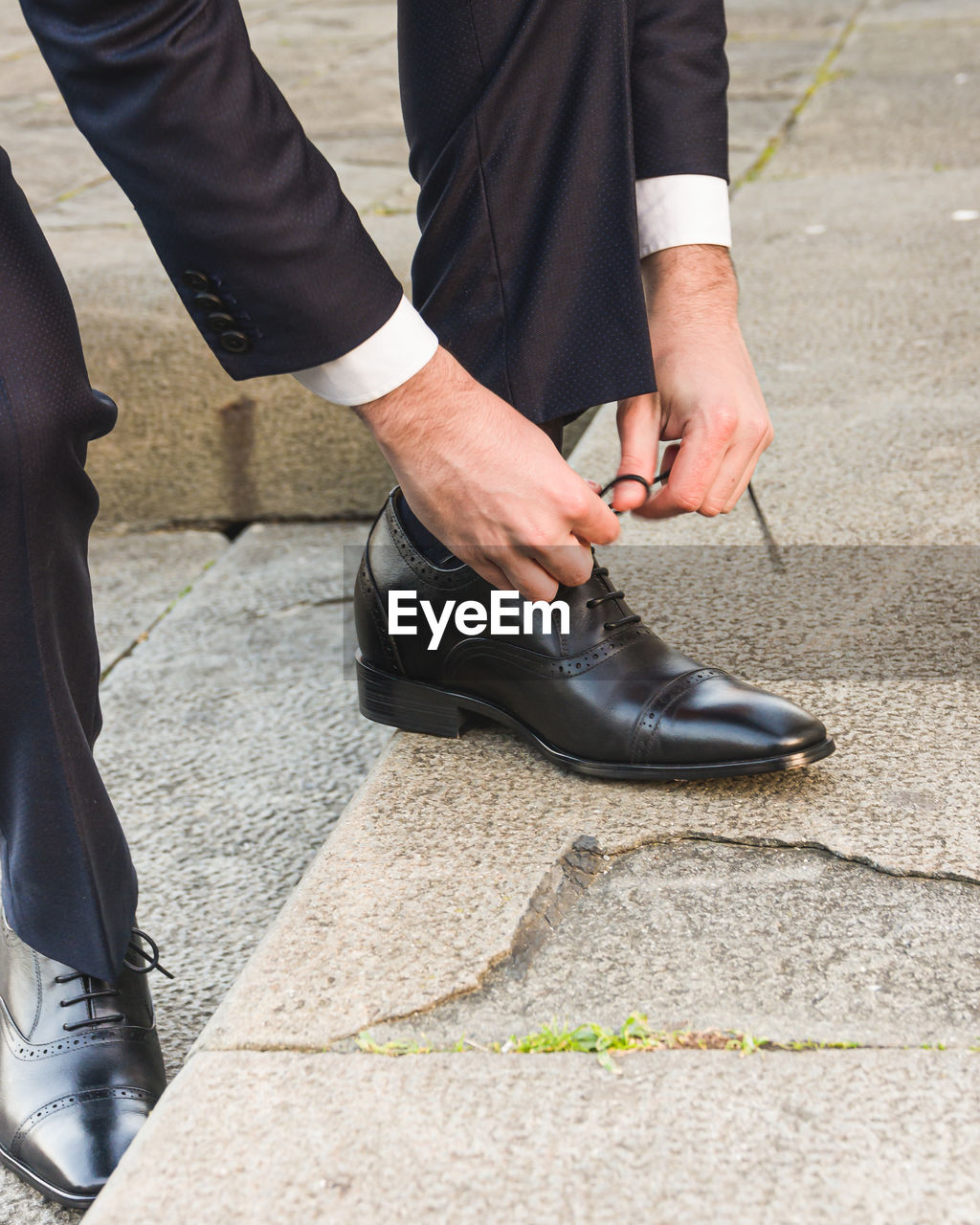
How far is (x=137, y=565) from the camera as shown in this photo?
8.31 feet

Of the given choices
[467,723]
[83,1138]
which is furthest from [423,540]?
[83,1138]

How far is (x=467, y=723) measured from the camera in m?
1.36

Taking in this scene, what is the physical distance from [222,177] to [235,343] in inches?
4.8

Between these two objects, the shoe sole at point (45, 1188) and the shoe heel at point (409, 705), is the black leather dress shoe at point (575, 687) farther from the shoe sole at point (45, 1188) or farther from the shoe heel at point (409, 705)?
the shoe sole at point (45, 1188)

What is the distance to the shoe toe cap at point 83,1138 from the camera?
3.28ft

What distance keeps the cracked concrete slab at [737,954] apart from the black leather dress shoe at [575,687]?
0.10m

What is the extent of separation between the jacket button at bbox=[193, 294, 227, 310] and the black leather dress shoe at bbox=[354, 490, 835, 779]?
45 centimetres

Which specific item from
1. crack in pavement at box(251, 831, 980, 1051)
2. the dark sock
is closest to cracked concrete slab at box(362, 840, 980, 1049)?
crack in pavement at box(251, 831, 980, 1051)

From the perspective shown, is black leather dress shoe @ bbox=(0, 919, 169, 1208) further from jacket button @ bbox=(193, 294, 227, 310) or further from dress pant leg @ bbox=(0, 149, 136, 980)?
jacket button @ bbox=(193, 294, 227, 310)

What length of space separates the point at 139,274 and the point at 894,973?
2.35 meters

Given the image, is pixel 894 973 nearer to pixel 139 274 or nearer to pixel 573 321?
pixel 573 321

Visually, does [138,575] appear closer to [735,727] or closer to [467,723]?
[467,723]

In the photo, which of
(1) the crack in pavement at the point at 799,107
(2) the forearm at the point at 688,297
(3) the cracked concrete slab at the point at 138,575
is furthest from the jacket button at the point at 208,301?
(1) the crack in pavement at the point at 799,107
